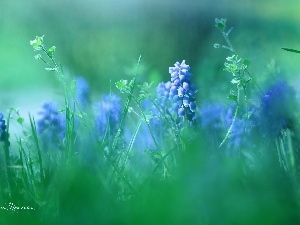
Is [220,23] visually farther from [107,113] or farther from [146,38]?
[107,113]

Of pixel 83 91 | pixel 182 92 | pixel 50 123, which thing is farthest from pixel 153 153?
pixel 50 123

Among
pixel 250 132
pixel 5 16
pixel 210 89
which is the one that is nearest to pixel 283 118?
pixel 250 132

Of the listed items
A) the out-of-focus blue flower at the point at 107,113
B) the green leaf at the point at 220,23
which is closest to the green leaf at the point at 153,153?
the out-of-focus blue flower at the point at 107,113

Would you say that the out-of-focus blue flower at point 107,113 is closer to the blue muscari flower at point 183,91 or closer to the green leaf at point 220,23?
the blue muscari flower at point 183,91

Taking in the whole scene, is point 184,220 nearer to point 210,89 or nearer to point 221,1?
point 210,89

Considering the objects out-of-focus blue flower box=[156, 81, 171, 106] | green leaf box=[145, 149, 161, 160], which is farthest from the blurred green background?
green leaf box=[145, 149, 161, 160]

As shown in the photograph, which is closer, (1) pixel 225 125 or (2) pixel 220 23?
(2) pixel 220 23
